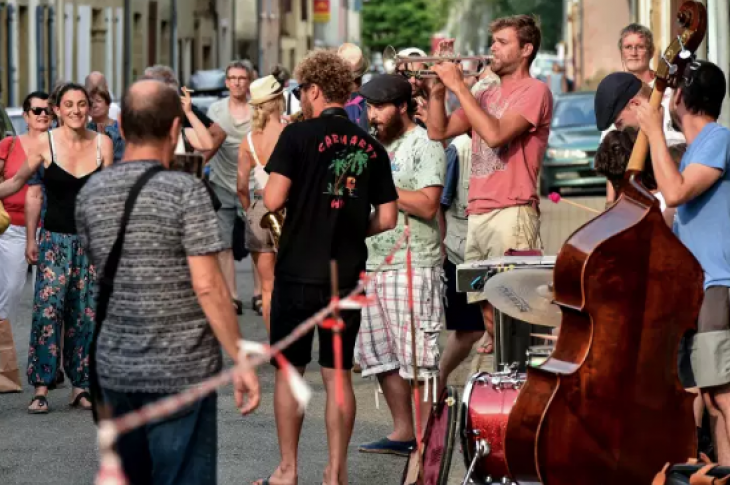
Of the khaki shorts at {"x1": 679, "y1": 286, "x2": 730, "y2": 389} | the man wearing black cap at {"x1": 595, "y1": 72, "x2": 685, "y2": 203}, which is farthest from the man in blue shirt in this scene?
the man wearing black cap at {"x1": 595, "y1": 72, "x2": 685, "y2": 203}

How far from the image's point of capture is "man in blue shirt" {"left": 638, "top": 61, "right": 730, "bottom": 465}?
6414mm

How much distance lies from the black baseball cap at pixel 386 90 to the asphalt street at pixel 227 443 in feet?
5.48

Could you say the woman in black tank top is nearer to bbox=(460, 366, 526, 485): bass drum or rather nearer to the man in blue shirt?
bbox=(460, 366, 526, 485): bass drum

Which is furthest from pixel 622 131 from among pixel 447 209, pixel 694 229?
pixel 447 209

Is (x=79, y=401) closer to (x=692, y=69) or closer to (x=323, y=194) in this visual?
(x=323, y=194)

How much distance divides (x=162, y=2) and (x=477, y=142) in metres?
39.1

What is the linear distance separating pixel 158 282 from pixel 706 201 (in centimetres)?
232

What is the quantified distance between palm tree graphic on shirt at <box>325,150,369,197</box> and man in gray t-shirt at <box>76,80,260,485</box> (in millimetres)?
1764

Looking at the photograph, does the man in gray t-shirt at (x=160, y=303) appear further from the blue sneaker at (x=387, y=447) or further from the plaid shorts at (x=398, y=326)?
the blue sneaker at (x=387, y=447)

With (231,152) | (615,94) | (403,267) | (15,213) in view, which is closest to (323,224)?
(403,267)

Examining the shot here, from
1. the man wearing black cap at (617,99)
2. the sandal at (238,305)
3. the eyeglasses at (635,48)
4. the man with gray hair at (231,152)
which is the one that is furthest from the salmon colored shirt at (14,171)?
the man wearing black cap at (617,99)

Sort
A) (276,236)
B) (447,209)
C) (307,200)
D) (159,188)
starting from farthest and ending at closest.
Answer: (447,209)
(276,236)
(307,200)
(159,188)

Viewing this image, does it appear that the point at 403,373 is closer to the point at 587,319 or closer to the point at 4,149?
the point at 587,319

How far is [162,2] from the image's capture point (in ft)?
154
